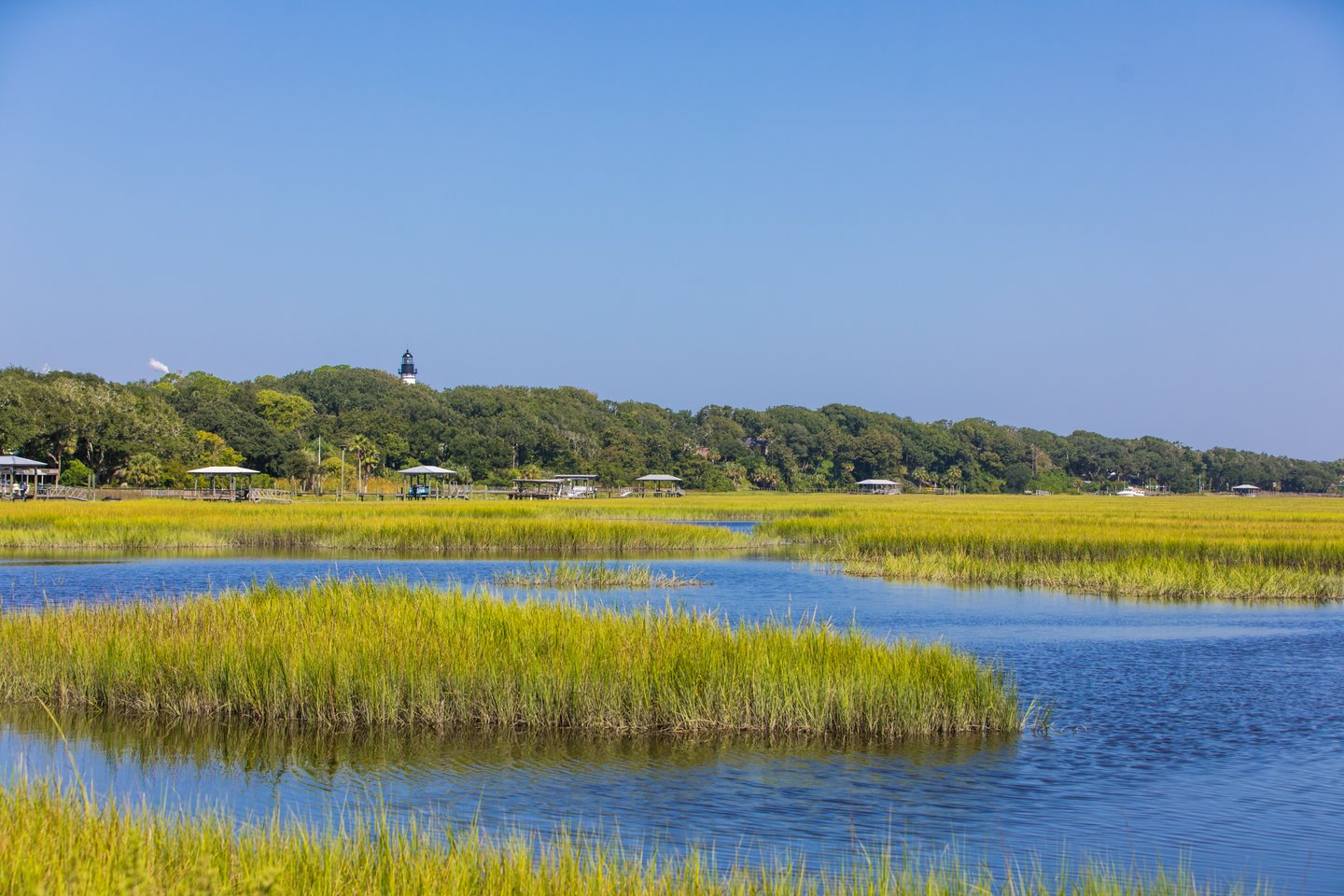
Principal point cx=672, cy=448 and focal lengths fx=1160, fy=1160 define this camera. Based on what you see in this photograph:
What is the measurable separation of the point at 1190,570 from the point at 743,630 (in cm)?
1732

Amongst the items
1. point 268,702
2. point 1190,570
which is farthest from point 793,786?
point 1190,570

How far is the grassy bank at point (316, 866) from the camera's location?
5.57 m

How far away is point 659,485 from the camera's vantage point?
4190 inches

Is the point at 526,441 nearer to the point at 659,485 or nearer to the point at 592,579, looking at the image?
the point at 659,485

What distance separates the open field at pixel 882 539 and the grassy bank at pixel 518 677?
15582 mm

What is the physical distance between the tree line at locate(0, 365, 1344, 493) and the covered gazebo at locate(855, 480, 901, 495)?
16.4ft

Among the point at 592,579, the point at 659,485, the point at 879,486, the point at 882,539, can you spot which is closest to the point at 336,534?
the point at 592,579

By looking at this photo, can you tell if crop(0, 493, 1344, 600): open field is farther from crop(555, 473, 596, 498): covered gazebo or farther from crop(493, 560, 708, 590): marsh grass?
crop(555, 473, 596, 498): covered gazebo

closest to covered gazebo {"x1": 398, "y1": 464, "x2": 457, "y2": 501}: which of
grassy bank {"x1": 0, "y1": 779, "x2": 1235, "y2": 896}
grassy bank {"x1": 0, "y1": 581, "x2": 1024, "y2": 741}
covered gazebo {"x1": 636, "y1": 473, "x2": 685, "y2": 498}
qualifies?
covered gazebo {"x1": 636, "y1": 473, "x2": 685, "y2": 498}

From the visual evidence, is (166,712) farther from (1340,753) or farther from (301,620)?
(1340,753)

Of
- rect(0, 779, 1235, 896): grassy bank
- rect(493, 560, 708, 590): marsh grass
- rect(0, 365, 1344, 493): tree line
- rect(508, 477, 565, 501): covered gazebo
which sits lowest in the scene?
rect(493, 560, 708, 590): marsh grass

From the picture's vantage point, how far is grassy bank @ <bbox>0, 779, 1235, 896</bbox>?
219 inches

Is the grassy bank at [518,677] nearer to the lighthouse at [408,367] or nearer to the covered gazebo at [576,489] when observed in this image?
the covered gazebo at [576,489]

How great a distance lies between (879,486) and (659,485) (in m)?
31.5
